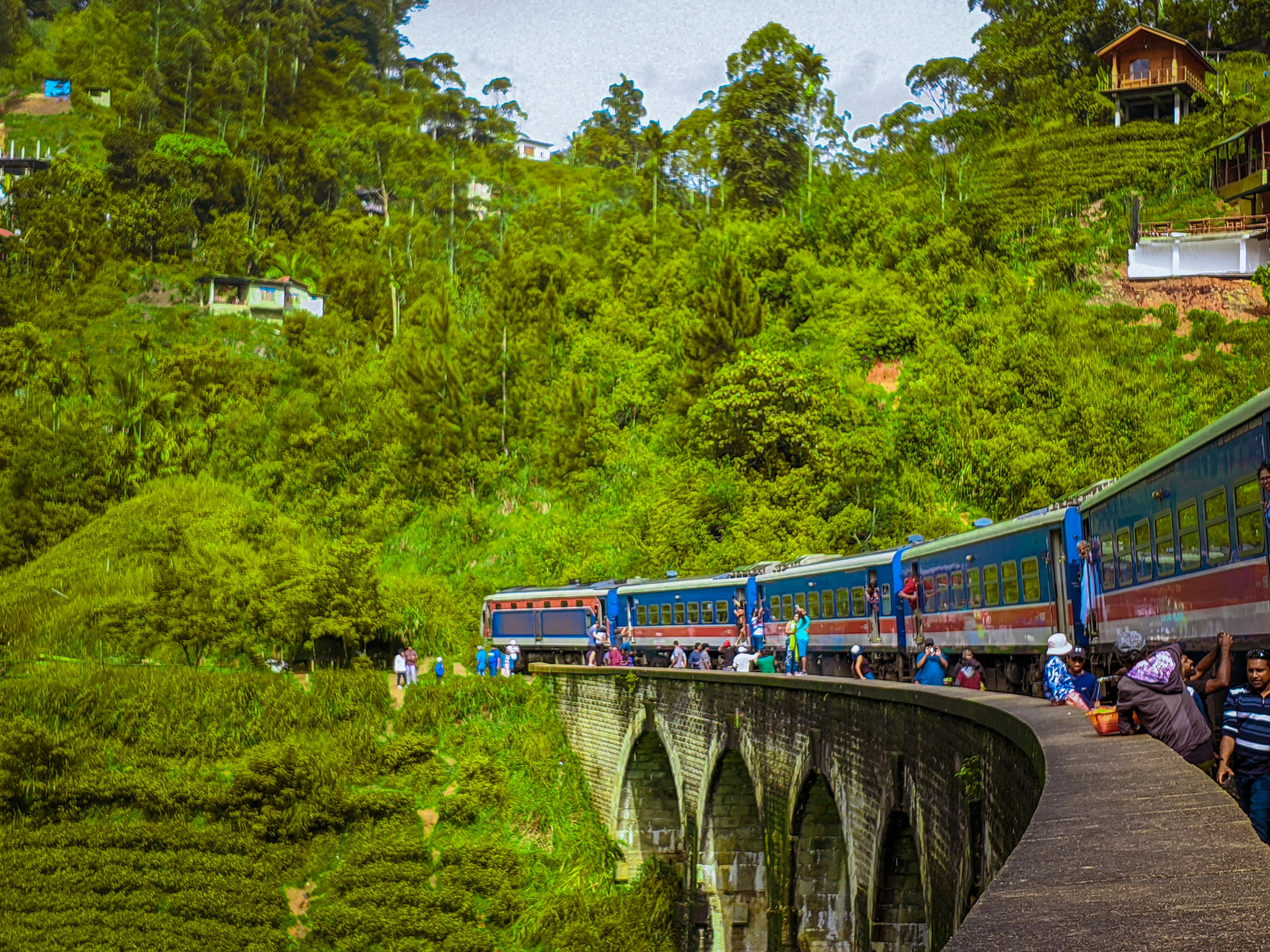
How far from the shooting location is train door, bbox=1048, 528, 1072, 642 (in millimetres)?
18594

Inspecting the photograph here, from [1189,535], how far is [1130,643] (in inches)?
100

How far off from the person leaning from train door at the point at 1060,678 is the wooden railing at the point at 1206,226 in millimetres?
54443

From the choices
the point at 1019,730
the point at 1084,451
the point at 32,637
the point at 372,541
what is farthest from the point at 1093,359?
the point at 1019,730

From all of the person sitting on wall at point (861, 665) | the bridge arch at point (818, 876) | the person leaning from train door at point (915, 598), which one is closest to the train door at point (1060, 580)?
the bridge arch at point (818, 876)

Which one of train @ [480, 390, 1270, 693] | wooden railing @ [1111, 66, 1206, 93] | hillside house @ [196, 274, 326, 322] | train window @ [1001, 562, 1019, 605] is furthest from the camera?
hillside house @ [196, 274, 326, 322]

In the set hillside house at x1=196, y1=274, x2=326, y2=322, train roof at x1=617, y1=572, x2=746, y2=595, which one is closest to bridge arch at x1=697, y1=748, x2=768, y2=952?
train roof at x1=617, y1=572, x2=746, y2=595

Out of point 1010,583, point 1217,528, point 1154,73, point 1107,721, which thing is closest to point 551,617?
A: point 1010,583

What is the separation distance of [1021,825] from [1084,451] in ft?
135

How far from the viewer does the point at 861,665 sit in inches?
985

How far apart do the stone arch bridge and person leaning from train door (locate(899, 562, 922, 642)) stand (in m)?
3.35

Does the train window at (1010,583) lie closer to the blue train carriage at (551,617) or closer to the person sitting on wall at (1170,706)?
the person sitting on wall at (1170,706)

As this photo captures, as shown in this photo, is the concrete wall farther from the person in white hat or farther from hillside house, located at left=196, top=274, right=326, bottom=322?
hillside house, located at left=196, top=274, right=326, bottom=322

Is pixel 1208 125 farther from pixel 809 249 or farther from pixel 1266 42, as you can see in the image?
pixel 809 249

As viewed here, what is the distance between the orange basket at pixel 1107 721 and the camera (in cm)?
998
